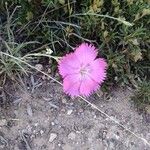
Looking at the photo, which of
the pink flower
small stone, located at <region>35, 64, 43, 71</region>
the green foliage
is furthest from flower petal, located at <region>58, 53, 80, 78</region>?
small stone, located at <region>35, 64, 43, 71</region>

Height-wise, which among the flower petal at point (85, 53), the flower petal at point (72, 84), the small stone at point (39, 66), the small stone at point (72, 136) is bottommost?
the small stone at point (72, 136)

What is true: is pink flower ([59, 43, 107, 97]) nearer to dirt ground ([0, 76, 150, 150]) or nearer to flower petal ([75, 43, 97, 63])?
flower petal ([75, 43, 97, 63])

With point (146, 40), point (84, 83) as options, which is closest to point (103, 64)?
point (84, 83)

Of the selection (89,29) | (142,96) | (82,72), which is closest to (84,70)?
(82,72)

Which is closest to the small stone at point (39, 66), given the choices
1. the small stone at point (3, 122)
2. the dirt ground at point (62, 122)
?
the dirt ground at point (62, 122)

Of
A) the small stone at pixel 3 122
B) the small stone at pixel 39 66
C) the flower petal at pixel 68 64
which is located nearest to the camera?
the flower petal at pixel 68 64

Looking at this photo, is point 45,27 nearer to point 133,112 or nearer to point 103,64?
point 103,64

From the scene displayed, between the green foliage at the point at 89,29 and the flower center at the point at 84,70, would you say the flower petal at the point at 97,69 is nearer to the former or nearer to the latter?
the flower center at the point at 84,70
